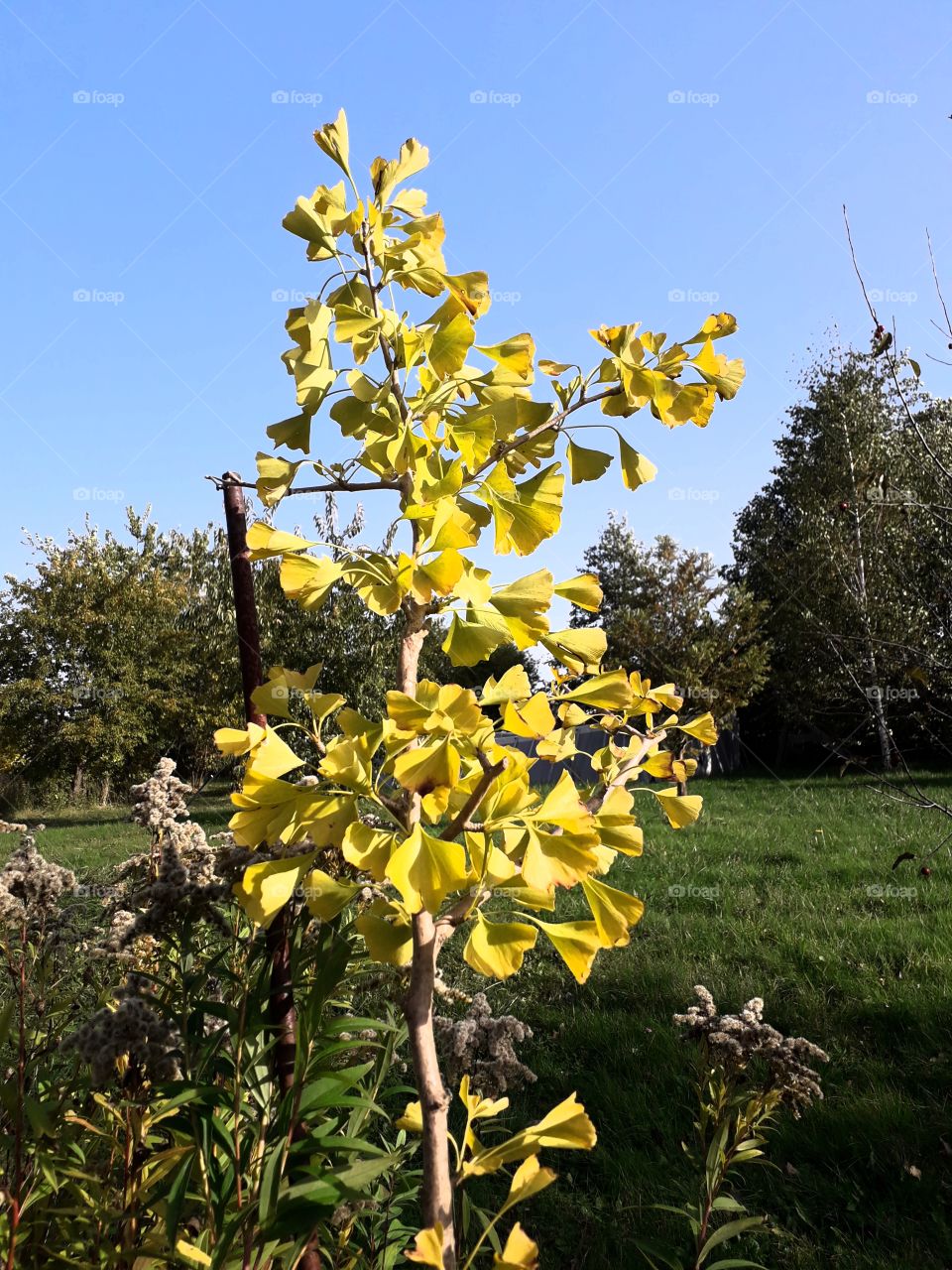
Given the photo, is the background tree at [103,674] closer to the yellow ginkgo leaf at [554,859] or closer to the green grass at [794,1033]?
the green grass at [794,1033]

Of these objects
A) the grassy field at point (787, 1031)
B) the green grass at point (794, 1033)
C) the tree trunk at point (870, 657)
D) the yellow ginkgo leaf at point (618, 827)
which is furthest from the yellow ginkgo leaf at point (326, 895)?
the tree trunk at point (870, 657)

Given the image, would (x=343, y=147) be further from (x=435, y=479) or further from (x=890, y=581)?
(x=890, y=581)

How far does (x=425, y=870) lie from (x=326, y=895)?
0.17 m

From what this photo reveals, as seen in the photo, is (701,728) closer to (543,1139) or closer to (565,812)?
(565,812)

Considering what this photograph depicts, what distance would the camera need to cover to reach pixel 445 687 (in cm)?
83

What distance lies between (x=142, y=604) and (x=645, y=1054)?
76.0ft

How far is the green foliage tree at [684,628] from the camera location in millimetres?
17719

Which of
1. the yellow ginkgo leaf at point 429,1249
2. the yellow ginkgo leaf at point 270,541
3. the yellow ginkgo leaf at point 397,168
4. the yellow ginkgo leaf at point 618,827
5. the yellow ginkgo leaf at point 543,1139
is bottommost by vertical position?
the yellow ginkgo leaf at point 429,1249

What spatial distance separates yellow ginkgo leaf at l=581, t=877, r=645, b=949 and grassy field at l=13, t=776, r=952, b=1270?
167 cm

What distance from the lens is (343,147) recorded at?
44.8 inches

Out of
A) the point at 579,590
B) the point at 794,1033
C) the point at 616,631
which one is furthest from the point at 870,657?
the point at 579,590

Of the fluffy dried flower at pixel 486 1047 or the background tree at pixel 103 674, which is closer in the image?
the fluffy dried flower at pixel 486 1047

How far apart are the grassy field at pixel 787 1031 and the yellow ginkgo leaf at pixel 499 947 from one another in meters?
1.71

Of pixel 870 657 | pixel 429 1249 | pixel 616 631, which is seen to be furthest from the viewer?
pixel 616 631
